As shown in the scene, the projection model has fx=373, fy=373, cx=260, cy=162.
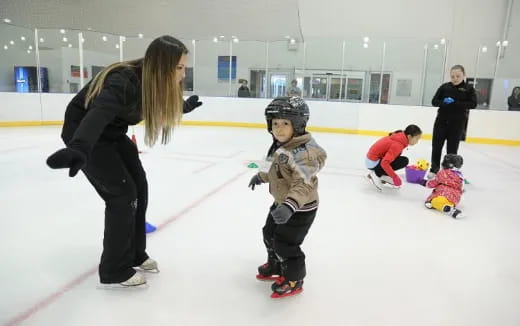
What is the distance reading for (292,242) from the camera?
149cm

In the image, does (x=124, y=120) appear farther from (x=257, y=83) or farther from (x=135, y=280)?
(x=257, y=83)

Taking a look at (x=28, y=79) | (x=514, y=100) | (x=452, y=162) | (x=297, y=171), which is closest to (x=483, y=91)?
(x=514, y=100)

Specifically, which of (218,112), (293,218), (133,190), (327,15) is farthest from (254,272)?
(327,15)

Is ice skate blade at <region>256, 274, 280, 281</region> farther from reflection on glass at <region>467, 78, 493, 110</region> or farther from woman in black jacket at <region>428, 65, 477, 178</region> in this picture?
reflection on glass at <region>467, 78, 493, 110</region>

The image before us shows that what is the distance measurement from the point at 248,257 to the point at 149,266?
1.70 feet

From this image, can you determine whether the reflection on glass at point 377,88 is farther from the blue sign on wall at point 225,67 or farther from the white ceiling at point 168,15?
the blue sign on wall at point 225,67

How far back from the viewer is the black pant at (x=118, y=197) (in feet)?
4.64

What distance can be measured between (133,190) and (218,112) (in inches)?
321

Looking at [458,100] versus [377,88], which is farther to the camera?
[377,88]

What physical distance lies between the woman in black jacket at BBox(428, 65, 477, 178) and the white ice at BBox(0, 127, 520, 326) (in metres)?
0.60

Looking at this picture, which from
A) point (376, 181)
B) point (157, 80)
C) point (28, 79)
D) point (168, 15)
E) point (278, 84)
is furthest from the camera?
point (278, 84)

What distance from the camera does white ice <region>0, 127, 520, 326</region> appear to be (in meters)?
1.48

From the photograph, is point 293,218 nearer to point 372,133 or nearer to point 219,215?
point 219,215

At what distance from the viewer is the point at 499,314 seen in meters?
1.53
